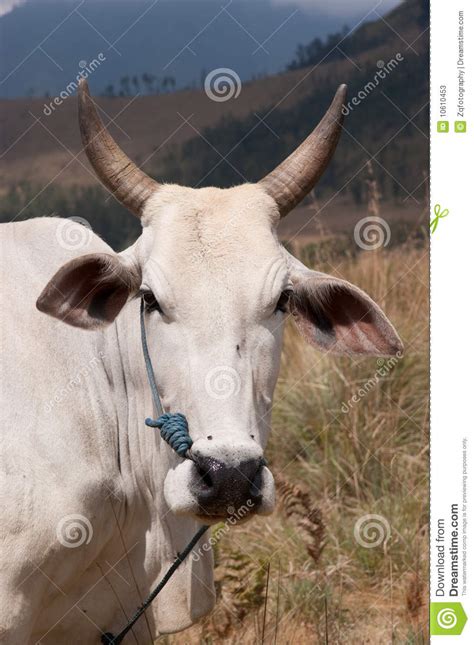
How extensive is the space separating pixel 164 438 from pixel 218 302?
1.71 feet

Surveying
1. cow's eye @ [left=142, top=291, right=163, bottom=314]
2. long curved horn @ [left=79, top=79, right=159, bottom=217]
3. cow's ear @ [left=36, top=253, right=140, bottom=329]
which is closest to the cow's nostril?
cow's eye @ [left=142, top=291, right=163, bottom=314]

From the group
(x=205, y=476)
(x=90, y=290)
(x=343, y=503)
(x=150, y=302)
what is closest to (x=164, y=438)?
(x=205, y=476)

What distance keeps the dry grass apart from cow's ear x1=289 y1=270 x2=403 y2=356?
1157mm

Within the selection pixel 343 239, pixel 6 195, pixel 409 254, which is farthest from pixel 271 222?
pixel 6 195

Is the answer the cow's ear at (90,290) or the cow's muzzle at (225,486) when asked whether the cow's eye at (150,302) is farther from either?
the cow's muzzle at (225,486)

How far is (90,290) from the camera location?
4113 mm

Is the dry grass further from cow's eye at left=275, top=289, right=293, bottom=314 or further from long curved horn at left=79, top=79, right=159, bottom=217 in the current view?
long curved horn at left=79, top=79, right=159, bottom=217

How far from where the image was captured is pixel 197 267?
12.6 ft

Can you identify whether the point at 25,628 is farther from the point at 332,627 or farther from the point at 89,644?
the point at 332,627

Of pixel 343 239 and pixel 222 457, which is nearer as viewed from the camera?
pixel 222 457

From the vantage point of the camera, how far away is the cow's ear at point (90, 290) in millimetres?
3979

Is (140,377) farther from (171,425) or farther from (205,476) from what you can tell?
(205,476)

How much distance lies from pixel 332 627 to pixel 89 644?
6.24 ft
